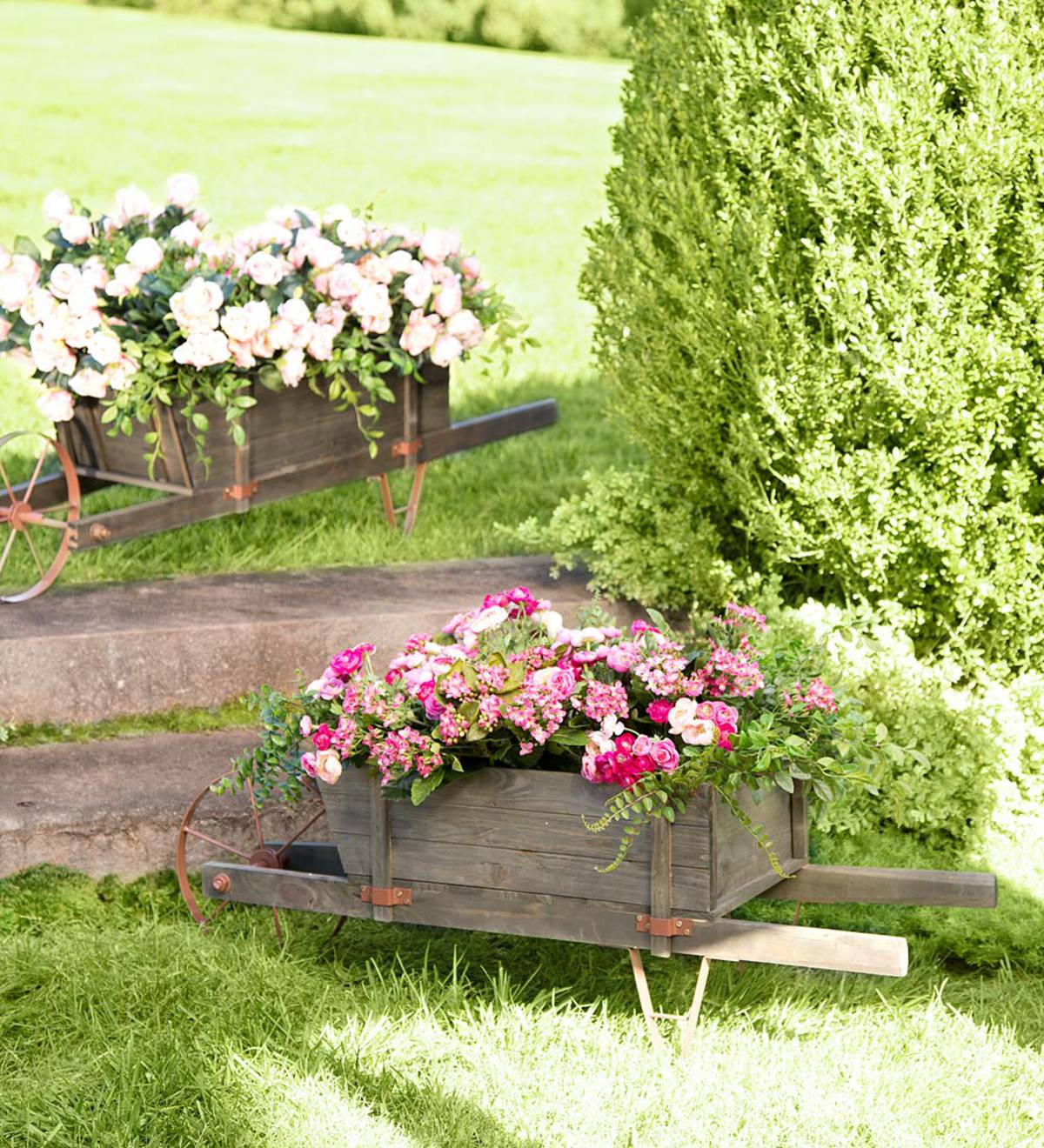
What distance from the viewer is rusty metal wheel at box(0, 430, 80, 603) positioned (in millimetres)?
5148

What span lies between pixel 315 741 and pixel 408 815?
0.27 metres

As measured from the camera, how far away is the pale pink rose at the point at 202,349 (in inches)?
194

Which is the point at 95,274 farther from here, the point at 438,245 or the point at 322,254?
the point at 438,245

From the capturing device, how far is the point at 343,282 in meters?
5.30

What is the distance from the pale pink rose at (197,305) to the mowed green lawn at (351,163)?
1.14 m

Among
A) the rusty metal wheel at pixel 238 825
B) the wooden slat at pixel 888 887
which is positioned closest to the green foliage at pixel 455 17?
the rusty metal wheel at pixel 238 825

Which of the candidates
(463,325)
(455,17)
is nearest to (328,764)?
(463,325)

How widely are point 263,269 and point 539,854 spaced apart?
251 cm

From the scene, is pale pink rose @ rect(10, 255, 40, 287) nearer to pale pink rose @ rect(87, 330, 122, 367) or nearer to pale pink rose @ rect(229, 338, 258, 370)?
pale pink rose @ rect(87, 330, 122, 367)

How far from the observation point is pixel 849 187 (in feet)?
15.2

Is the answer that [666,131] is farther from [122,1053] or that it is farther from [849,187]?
[122,1053]

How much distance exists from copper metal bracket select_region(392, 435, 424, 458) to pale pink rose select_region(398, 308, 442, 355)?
0.43 m

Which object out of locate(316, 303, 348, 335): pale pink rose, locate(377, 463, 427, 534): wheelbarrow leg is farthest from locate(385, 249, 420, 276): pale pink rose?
locate(377, 463, 427, 534): wheelbarrow leg

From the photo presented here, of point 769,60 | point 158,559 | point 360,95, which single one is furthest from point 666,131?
point 360,95
